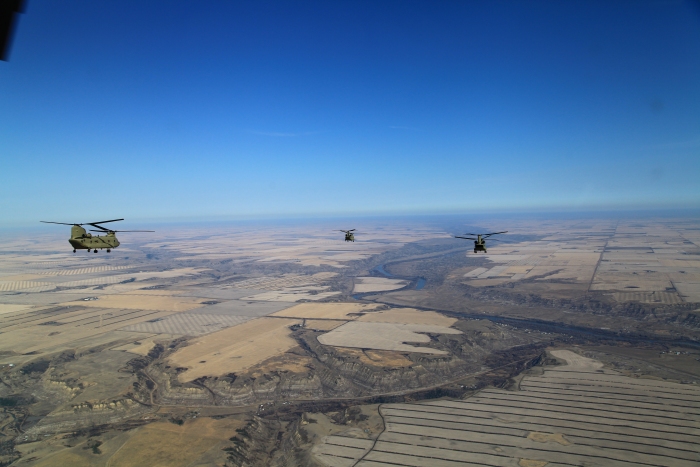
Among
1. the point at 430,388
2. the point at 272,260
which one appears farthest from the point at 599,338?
the point at 272,260

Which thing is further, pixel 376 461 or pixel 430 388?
pixel 430 388

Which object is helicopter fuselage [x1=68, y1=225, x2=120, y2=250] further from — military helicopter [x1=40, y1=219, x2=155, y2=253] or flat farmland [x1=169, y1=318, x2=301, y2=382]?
flat farmland [x1=169, y1=318, x2=301, y2=382]

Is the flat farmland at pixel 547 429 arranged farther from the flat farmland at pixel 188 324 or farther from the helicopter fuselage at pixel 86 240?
the flat farmland at pixel 188 324

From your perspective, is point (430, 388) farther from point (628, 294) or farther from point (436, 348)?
point (628, 294)

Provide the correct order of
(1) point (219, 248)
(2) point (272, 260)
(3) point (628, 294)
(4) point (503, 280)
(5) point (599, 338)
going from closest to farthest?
(5) point (599, 338)
(3) point (628, 294)
(4) point (503, 280)
(2) point (272, 260)
(1) point (219, 248)

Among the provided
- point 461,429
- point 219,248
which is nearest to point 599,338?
point 461,429

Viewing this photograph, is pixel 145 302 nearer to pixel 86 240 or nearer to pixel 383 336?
pixel 383 336

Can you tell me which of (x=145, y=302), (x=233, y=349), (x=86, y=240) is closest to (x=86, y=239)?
(x=86, y=240)

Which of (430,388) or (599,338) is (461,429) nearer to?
(430,388)

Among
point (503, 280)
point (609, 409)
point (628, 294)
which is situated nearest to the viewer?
point (609, 409)
